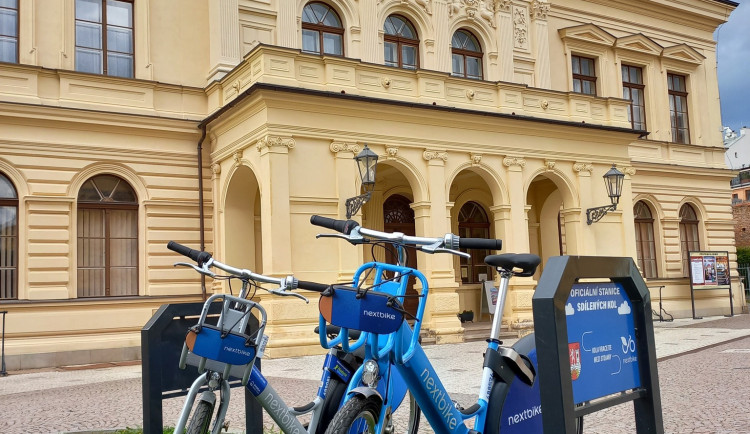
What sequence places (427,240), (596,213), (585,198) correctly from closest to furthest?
(427,240)
(596,213)
(585,198)

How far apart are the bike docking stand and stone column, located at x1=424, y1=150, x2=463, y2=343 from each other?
10707 mm

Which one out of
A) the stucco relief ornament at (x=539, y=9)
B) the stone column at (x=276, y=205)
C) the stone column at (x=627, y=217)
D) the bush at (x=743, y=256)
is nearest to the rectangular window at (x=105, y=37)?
the stone column at (x=276, y=205)

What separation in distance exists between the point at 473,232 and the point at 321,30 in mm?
6581

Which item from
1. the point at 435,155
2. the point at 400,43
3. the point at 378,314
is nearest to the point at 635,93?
the point at 400,43

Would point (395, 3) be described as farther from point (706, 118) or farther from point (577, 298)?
point (577, 298)

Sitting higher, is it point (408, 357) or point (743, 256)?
point (743, 256)

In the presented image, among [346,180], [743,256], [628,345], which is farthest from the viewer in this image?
[743,256]

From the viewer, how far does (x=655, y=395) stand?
2.93 m

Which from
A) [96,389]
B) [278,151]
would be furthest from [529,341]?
[278,151]

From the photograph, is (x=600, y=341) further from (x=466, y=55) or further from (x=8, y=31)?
(x=466, y=55)

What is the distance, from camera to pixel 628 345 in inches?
115

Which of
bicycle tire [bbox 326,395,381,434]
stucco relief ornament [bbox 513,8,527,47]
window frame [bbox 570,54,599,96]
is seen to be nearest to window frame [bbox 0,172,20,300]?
bicycle tire [bbox 326,395,381,434]

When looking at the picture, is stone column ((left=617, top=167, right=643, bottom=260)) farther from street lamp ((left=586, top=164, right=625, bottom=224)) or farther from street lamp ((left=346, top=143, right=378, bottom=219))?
street lamp ((left=346, top=143, right=378, bottom=219))

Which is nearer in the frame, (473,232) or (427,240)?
(427,240)
